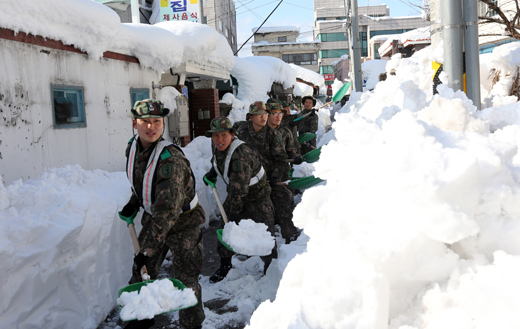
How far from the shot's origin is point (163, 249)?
350cm

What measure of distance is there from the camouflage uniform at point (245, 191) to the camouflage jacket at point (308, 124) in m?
5.65

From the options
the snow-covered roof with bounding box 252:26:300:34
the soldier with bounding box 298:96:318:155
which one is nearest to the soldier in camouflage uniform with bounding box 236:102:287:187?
the soldier with bounding box 298:96:318:155

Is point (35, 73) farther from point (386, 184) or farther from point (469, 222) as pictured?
point (469, 222)

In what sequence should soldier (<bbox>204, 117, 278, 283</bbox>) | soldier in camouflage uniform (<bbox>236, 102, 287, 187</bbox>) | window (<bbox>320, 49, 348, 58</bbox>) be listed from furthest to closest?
window (<bbox>320, 49, 348, 58</bbox>)
soldier in camouflage uniform (<bbox>236, 102, 287, 187</bbox>)
soldier (<bbox>204, 117, 278, 283</bbox>)

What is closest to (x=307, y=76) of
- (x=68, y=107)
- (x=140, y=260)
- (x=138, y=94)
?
(x=138, y=94)

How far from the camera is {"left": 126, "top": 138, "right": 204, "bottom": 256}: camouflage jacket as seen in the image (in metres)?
2.99

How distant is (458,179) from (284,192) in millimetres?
3953

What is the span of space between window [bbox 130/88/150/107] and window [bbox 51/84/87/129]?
1.33 metres

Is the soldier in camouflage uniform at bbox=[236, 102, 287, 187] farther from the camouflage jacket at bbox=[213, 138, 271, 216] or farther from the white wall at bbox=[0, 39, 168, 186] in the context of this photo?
the white wall at bbox=[0, 39, 168, 186]

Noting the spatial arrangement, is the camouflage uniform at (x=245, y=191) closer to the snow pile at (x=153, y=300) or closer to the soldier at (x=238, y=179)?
the soldier at (x=238, y=179)

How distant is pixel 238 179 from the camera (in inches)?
179

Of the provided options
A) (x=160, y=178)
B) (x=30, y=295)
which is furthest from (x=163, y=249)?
(x=30, y=295)

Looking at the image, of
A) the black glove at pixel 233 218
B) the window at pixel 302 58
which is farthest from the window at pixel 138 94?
the window at pixel 302 58

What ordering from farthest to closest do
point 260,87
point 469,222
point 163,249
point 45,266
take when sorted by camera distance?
point 260,87 < point 163,249 < point 45,266 < point 469,222
